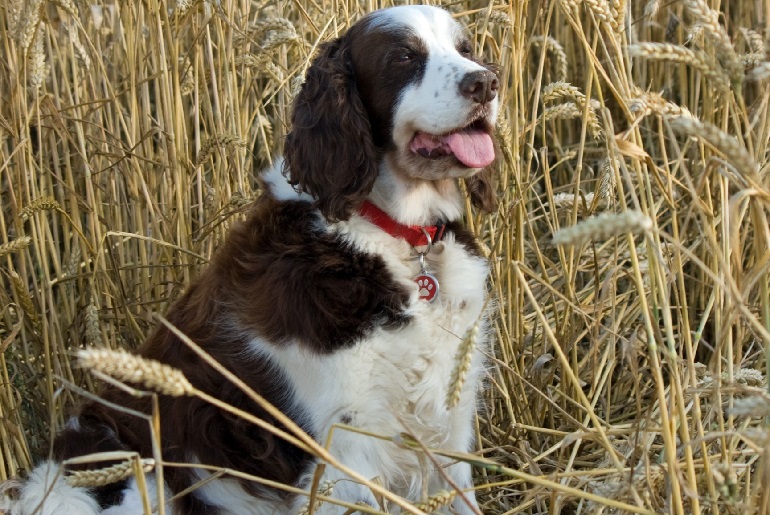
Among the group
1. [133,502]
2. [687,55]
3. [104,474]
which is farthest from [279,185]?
[687,55]

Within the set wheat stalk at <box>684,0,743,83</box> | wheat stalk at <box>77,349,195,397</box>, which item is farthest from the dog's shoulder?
wheat stalk at <box>684,0,743,83</box>

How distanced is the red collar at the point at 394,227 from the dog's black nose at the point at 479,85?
0.45 m

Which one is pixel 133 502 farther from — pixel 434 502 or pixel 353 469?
pixel 434 502

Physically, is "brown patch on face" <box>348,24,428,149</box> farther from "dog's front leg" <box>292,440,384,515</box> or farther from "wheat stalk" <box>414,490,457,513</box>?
"wheat stalk" <box>414,490,457,513</box>

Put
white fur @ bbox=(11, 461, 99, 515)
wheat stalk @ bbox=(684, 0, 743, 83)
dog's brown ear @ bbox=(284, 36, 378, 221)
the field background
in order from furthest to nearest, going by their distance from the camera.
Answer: the field background → dog's brown ear @ bbox=(284, 36, 378, 221) → white fur @ bbox=(11, 461, 99, 515) → wheat stalk @ bbox=(684, 0, 743, 83)

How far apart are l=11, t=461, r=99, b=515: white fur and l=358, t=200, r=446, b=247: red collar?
1121mm

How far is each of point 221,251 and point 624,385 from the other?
1608 millimetres

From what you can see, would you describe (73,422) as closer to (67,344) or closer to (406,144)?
(67,344)

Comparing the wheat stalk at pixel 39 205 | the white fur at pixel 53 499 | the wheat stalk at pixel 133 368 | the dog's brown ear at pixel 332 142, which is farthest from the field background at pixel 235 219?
the wheat stalk at pixel 133 368

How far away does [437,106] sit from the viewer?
2568 mm

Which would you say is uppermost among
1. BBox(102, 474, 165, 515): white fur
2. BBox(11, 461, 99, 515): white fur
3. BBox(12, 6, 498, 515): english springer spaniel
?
BBox(12, 6, 498, 515): english springer spaniel

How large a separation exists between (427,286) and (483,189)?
48 cm

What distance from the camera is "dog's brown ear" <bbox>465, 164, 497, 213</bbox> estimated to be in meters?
2.98

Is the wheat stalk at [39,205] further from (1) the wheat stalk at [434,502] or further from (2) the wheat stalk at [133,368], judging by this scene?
(1) the wheat stalk at [434,502]
